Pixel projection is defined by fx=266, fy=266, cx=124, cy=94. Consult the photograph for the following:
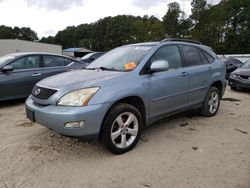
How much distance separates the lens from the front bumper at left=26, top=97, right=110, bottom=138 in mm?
3301

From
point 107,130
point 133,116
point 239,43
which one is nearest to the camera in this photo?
point 107,130

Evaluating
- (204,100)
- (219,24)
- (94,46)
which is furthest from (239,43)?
(94,46)

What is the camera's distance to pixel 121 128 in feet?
12.2

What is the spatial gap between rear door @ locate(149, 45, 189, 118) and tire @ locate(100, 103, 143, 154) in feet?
1.38

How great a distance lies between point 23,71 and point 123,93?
13.1ft

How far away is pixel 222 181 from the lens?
3.08 m

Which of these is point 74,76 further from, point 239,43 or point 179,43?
point 239,43

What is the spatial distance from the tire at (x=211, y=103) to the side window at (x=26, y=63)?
14.4 feet

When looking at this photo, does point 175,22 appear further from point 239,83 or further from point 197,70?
point 197,70

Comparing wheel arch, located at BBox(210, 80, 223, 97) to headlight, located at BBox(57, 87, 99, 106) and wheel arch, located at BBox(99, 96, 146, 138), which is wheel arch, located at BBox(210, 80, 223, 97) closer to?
wheel arch, located at BBox(99, 96, 146, 138)

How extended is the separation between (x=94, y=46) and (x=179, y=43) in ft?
285

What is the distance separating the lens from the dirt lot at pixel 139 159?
3.09 m

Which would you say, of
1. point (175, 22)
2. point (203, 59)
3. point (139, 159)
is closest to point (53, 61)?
point (203, 59)

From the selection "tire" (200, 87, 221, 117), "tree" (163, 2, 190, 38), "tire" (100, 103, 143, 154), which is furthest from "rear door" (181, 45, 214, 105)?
"tree" (163, 2, 190, 38)
